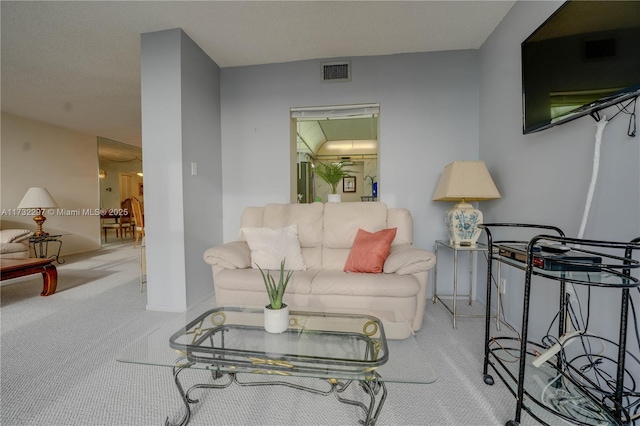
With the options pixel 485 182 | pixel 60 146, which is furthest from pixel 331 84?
pixel 60 146

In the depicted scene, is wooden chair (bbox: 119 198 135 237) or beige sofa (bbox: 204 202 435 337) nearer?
beige sofa (bbox: 204 202 435 337)

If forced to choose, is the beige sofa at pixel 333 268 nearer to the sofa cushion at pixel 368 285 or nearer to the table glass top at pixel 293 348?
the sofa cushion at pixel 368 285

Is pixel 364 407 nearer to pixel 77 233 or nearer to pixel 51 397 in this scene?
Answer: pixel 51 397

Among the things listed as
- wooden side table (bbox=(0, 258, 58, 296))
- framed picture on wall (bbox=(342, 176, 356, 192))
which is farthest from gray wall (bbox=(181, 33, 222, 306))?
framed picture on wall (bbox=(342, 176, 356, 192))

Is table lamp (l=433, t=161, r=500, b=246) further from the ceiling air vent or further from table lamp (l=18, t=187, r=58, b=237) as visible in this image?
table lamp (l=18, t=187, r=58, b=237)

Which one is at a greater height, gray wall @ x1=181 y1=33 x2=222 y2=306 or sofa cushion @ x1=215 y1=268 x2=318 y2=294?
gray wall @ x1=181 y1=33 x2=222 y2=306

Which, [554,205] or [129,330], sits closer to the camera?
[554,205]

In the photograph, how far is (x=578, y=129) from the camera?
1.47 meters

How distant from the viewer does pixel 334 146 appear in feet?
25.9

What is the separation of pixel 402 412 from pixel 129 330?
202 centimetres

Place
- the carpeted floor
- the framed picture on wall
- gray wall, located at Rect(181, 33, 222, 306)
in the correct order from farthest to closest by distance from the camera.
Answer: the framed picture on wall < gray wall, located at Rect(181, 33, 222, 306) < the carpeted floor

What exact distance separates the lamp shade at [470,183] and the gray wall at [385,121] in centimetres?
66

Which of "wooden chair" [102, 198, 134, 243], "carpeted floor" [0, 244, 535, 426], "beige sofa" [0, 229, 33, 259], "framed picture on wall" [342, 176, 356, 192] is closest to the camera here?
"carpeted floor" [0, 244, 535, 426]

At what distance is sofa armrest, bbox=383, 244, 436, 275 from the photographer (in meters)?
1.86
